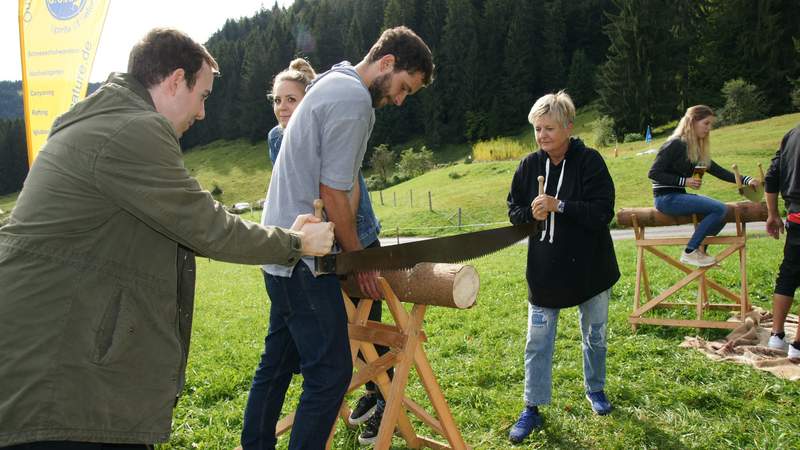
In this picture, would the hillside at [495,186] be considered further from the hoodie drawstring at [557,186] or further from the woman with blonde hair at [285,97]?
the hoodie drawstring at [557,186]

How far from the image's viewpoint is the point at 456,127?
68.8 m

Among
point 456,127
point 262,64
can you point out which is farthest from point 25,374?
point 262,64

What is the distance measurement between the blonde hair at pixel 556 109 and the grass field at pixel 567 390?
7.41 feet

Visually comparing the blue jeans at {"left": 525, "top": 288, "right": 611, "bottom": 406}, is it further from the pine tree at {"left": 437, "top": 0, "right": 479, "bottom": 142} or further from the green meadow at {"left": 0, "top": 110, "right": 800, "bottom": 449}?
the pine tree at {"left": 437, "top": 0, "right": 479, "bottom": 142}

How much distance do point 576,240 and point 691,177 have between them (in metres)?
3.12

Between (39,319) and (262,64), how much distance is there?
8575cm

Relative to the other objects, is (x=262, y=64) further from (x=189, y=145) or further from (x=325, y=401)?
(x=325, y=401)

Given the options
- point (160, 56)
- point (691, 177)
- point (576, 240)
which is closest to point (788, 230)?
point (691, 177)

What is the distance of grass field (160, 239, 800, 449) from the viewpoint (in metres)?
3.98

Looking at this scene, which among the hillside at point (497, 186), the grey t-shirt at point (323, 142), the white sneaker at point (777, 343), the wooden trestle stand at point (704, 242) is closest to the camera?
the grey t-shirt at point (323, 142)

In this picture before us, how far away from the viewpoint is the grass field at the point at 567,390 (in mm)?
3980

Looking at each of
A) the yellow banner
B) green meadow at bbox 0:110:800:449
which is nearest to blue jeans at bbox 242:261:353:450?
green meadow at bbox 0:110:800:449

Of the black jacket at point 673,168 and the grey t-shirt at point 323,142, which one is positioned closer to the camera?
the grey t-shirt at point 323,142

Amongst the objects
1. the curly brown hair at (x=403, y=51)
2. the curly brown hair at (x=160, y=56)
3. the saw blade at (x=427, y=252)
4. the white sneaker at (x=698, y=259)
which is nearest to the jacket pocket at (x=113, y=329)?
the curly brown hair at (x=160, y=56)
